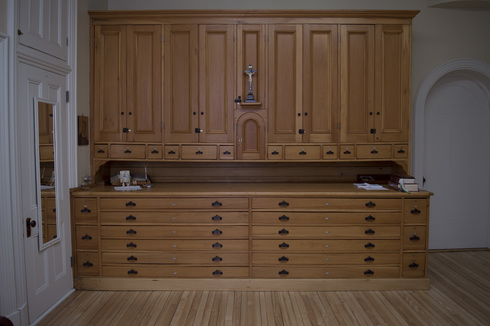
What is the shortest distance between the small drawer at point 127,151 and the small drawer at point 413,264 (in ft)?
10.3

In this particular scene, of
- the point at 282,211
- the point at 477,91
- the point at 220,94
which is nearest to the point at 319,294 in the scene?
the point at 282,211

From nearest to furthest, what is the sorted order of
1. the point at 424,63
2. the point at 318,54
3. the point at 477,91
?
the point at 318,54 → the point at 424,63 → the point at 477,91

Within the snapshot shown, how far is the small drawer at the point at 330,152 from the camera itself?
12.6ft

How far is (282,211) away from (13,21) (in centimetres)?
293

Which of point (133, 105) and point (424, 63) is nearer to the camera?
point (133, 105)

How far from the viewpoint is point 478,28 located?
4.37 m

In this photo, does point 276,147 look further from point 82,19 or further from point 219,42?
point 82,19

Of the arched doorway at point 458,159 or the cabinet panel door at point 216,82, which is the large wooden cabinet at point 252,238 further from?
the arched doorway at point 458,159

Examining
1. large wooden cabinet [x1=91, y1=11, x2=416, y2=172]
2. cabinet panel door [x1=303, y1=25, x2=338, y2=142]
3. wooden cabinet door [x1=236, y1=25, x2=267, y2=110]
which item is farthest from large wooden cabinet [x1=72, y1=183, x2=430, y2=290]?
wooden cabinet door [x1=236, y1=25, x2=267, y2=110]

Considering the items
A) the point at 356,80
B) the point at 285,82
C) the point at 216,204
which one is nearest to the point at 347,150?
the point at 356,80

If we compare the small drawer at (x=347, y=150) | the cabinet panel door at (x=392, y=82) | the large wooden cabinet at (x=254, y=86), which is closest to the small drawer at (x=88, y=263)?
the large wooden cabinet at (x=254, y=86)

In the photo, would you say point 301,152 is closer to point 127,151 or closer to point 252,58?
point 252,58

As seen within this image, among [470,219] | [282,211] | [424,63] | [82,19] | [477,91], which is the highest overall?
[82,19]

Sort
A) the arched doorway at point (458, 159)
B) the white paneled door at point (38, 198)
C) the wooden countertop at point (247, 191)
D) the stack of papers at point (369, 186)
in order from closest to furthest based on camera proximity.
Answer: the white paneled door at point (38, 198)
the wooden countertop at point (247, 191)
the stack of papers at point (369, 186)
the arched doorway at point (458, 159)
